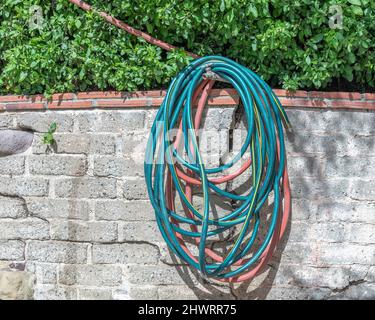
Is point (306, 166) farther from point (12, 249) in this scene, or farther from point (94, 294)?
point (12, 249)

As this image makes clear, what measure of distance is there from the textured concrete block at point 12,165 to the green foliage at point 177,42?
1.49 ft

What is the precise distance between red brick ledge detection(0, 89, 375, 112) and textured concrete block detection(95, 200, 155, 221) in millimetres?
630

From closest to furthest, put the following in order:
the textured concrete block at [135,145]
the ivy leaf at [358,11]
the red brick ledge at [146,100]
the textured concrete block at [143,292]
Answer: the ivy leaf at [358,11], the red brick ledge at [146,100], the textured concrete block at [135,145], the textured concrete block at [143,292]

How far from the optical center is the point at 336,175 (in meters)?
3.47

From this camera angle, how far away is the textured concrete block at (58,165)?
359 centimetres

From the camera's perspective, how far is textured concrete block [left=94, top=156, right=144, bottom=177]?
3535mm

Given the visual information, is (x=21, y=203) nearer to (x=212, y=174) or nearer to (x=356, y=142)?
(x=212, y=174)

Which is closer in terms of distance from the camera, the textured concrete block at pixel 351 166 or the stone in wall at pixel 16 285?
the textured concrete block at pixel 351 166

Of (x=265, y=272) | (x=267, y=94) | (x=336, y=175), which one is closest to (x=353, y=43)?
(x=267, y=94)

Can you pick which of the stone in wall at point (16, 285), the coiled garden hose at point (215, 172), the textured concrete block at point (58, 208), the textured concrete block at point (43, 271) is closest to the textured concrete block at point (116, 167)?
the coiled garden hose at point (215, 172)

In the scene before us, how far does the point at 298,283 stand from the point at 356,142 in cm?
99

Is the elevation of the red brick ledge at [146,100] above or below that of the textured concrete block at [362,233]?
above

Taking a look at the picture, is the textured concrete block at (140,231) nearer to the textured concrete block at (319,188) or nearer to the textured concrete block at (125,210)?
the textured concrete block at (125,210)

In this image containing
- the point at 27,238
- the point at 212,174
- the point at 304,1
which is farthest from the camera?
the point at 27,238
